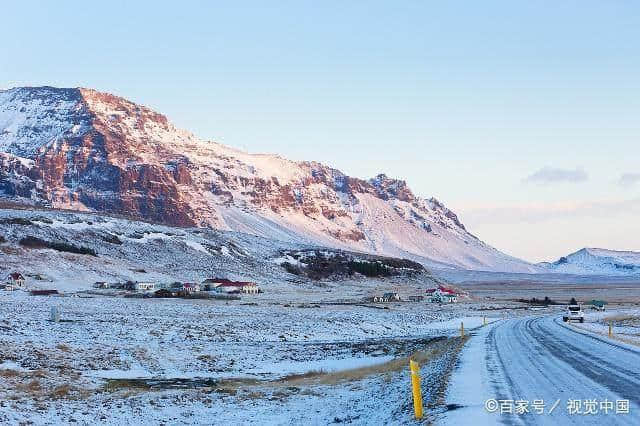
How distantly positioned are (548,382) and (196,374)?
48.5ft

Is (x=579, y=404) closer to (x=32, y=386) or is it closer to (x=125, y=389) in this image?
(x=125, y=389)

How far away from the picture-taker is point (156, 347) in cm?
3397

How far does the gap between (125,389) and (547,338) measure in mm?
23715

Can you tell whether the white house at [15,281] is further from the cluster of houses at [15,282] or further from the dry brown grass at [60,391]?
the dry brown grass at [60,391]

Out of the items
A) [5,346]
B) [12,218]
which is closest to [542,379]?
[5,346]

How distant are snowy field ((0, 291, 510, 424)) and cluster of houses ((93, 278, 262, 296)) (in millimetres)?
68537

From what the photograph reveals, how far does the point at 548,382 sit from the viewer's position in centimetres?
Result: 1769

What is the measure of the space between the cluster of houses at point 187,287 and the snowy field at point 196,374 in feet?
225

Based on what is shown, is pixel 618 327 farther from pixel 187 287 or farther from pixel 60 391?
pixel 187 287

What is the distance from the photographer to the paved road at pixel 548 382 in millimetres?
12789

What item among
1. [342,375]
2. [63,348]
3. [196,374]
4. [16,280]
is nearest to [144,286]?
[16,280]

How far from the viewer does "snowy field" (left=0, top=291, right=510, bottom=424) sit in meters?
18.8

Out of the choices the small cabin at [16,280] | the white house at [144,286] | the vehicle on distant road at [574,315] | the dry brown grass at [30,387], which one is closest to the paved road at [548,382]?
the dry brown grass at [30,387]

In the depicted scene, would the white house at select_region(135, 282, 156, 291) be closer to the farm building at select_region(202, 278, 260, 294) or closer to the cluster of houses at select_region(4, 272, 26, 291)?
the farm building at select_region(202, 278, 260, 294)
